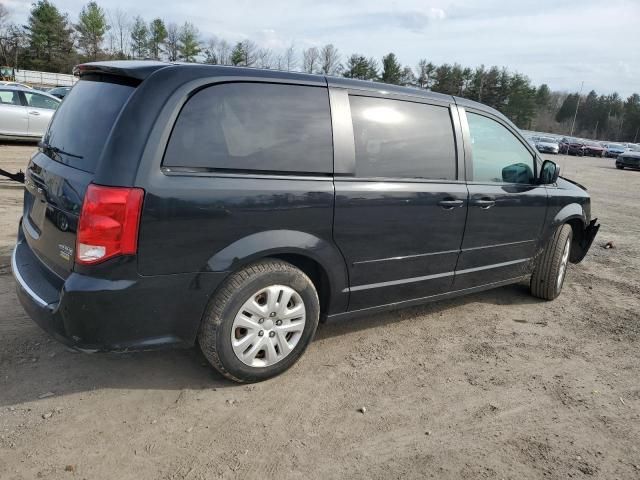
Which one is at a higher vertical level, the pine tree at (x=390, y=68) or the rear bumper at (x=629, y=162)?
the pine tree at (x=390, y=68)

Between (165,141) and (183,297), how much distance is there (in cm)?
82

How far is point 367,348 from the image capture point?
364 cm

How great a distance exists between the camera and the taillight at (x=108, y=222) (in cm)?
240

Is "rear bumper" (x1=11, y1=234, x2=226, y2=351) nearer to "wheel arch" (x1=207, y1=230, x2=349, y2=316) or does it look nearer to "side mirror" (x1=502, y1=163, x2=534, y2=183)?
"wheel arch" (x1=207, y1=230, x2=349, y2=316)

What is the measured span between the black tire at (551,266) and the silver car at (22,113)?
12395 mm

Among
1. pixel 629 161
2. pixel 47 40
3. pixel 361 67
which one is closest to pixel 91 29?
pixel 47 40

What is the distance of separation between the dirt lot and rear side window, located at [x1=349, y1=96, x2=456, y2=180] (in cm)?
132

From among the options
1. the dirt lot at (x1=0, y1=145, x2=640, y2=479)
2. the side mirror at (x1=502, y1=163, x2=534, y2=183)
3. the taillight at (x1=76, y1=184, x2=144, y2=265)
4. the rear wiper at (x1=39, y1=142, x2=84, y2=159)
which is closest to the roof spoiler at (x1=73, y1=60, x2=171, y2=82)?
the rear wiper at (x1=39, y1=142, x2=84, y2=159)

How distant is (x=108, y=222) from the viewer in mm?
2406

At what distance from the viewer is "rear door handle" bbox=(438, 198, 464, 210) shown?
3580 millimetres

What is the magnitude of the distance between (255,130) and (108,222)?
0.94 m

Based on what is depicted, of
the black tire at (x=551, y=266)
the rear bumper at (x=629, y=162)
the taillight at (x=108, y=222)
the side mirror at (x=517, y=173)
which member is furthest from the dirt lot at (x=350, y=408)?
the rear bumper at (x=629, y=162)

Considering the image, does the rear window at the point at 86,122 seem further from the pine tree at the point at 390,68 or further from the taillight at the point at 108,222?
the pine tree at the point at 390,68

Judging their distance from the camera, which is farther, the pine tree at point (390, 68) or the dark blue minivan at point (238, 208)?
the pine tree at point (390, 68)
